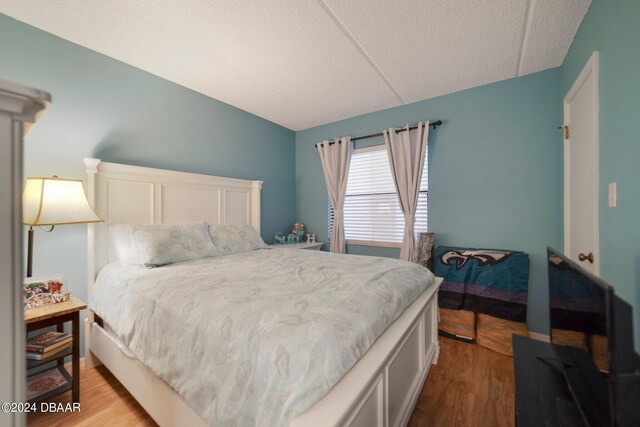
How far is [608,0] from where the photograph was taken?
1.33 metres

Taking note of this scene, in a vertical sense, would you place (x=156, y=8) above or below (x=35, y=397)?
above

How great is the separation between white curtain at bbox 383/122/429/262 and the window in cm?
15

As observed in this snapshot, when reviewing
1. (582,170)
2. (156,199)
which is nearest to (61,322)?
(156,199)

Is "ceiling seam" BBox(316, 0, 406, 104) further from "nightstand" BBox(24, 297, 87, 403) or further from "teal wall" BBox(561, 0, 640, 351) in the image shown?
"nightstand" BBox(24, 297, 87, 403)

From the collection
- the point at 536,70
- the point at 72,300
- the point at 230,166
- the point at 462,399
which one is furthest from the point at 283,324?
the point at 536,70

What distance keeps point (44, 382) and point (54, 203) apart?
3.66 feet

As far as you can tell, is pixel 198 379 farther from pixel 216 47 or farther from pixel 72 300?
pixel 216 47

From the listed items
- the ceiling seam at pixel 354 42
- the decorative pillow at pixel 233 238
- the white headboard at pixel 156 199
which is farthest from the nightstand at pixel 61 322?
the ceiling seam at pixel 354 42

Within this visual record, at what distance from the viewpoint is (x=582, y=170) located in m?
1.80

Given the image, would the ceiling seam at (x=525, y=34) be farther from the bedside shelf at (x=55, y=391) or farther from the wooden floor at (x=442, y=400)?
the bedside shelf at (x=55, y=391)

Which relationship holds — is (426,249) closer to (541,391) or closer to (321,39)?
(541,391)

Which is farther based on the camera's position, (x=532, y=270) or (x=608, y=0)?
(x=532, y=270)

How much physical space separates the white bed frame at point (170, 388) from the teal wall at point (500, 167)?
1.18 meters

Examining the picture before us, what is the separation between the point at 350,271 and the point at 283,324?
0.82 m
